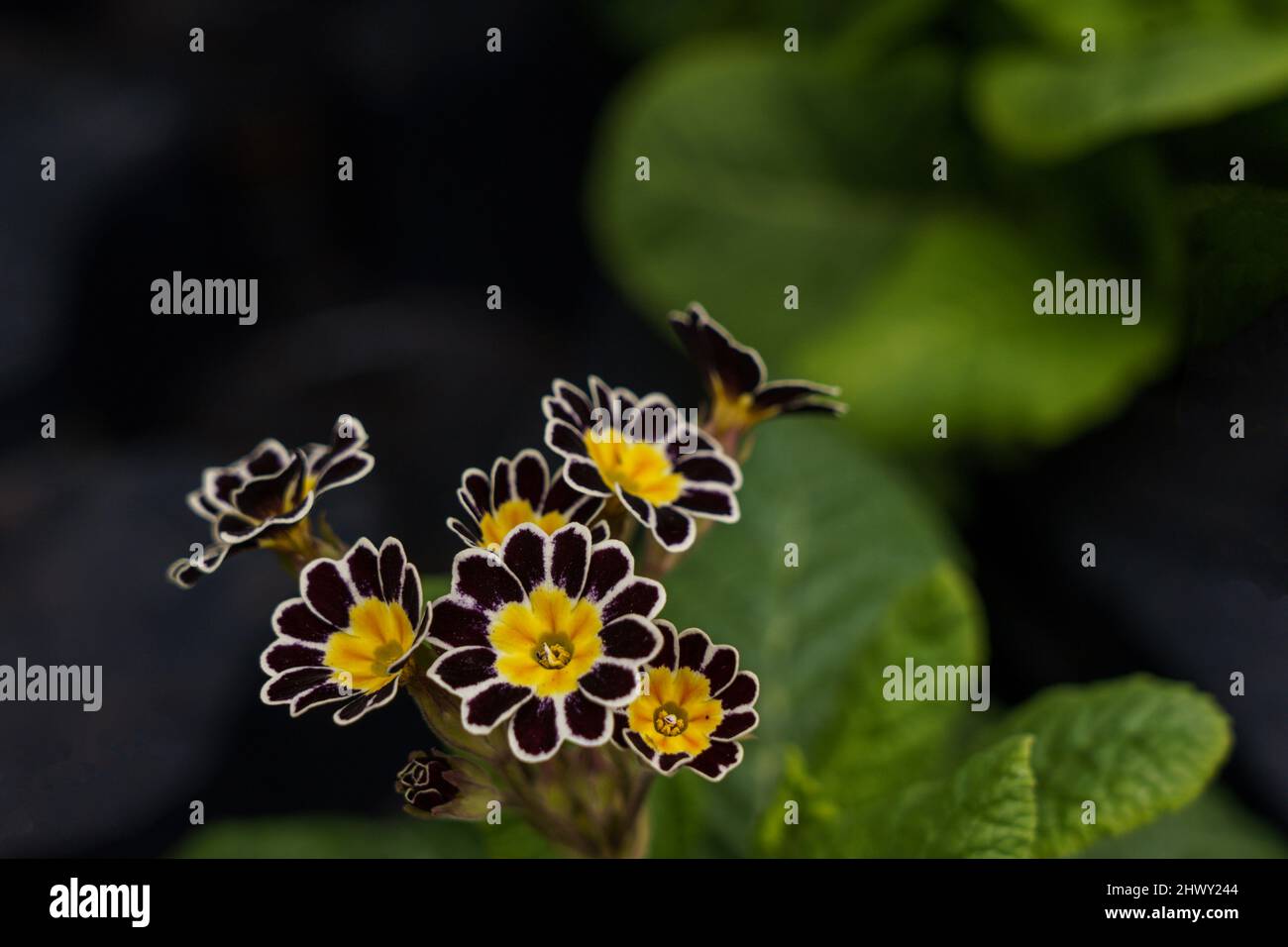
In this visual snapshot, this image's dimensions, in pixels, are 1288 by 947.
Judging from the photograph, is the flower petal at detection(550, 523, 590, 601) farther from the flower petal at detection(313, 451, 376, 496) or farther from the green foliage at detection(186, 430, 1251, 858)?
the green foliage at detection(186, 430, 1251, 858)

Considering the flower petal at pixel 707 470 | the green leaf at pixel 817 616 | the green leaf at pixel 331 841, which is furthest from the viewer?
the green leaf at pixel 331 841

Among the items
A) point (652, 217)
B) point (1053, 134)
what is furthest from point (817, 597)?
point (652, 217)

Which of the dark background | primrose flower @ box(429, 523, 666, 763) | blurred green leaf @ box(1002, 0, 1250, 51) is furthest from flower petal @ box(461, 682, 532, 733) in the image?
blurred green leaf @ box(1002, 0, 1250, 51)

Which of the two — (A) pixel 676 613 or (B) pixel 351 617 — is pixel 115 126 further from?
(B) pixel 351 617

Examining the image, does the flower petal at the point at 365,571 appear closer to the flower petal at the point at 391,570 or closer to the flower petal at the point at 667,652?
the flower petal at the point at 391,570

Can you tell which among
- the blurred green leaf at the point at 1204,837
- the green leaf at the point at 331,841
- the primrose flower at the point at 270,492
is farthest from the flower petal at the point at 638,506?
the blurred green leaf at the point at 1204,837

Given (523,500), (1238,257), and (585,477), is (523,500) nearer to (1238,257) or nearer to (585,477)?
(585,477)

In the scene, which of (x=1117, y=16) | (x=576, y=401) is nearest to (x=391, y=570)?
(x=576, y=401)
